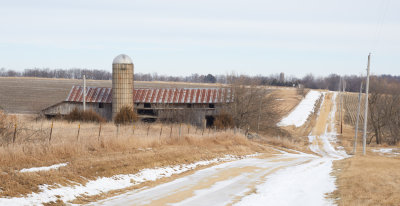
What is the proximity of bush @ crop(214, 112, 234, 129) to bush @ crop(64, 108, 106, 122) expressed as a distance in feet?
41.5

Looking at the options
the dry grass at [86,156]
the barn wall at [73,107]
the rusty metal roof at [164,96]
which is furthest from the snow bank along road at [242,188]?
the barn wall at [73,107]

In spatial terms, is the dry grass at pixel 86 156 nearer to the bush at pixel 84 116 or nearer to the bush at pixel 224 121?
the bush at pixel 224 121

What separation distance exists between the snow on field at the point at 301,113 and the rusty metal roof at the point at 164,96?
27.7 metres

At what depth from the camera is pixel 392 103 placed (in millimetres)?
63188

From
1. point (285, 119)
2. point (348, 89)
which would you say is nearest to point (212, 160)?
point (285, 119)

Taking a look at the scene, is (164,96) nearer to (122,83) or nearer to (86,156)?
(122,83)

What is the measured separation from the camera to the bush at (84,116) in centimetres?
4583

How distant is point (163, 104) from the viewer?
5084 centimetres

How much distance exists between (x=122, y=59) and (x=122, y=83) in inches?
118

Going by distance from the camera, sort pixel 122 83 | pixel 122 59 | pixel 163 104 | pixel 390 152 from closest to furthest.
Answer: pixel 390 152 → pixel 122 83 → pixel 122 59 → pixel 163 104

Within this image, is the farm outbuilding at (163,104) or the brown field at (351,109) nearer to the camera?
the farm outbuilding at (163,104)

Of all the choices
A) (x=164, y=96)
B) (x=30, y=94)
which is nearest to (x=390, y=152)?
(x=164, y=96)

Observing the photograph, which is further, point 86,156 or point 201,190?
point 86,156

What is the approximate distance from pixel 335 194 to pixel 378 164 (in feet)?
30.6
